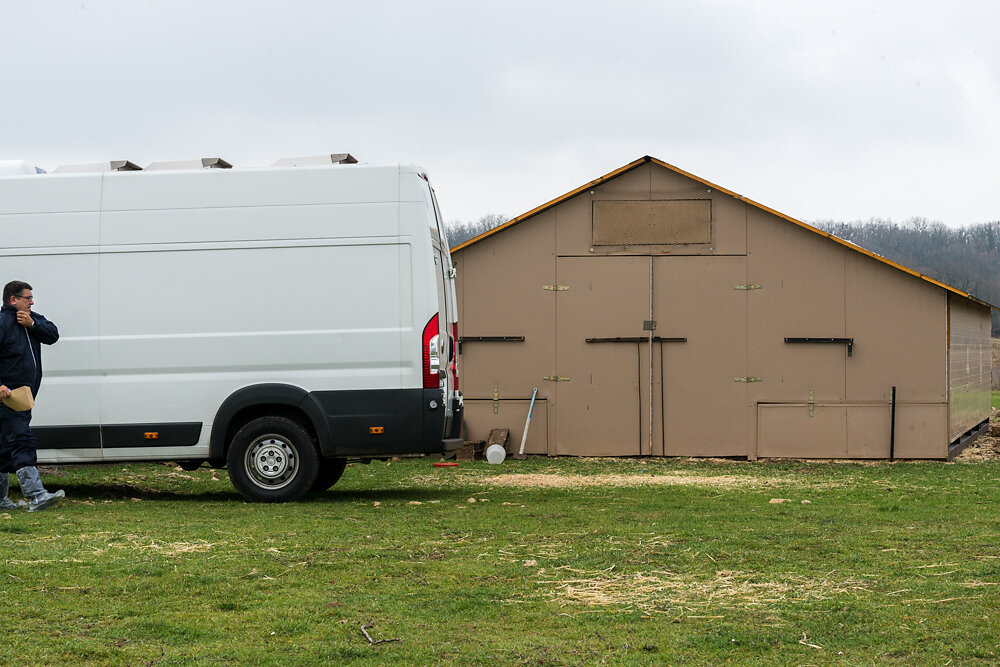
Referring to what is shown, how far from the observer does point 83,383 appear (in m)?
9.68

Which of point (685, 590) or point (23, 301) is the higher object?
point (23, 301)

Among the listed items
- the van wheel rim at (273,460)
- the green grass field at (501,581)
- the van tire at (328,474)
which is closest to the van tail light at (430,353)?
the green grass field at (501,581)

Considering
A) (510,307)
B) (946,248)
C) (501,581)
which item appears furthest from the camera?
(946,248)

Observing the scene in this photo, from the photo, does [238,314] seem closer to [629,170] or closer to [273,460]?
[273,460]

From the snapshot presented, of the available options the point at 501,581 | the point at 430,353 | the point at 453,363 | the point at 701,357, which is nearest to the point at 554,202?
the point at 701,357

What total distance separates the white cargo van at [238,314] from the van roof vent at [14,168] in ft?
0.48

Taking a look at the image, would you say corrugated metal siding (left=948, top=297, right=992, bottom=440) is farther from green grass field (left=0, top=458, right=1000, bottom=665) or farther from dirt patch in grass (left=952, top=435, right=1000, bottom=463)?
green grass field (left=0, top=458, right=1000, bottom=665)

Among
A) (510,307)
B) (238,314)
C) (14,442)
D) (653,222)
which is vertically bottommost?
(14,442)

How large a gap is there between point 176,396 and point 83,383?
79 centimetres

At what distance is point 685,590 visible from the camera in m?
5.76

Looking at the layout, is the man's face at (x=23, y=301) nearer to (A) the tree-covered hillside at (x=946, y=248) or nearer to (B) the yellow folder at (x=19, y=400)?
(B) the yellow folder at (x=19, y=400)

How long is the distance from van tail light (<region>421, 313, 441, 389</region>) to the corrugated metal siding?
9.45 metres

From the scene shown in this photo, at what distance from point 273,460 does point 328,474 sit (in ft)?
4.07

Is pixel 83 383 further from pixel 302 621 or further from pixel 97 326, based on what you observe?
pixel 302 621
